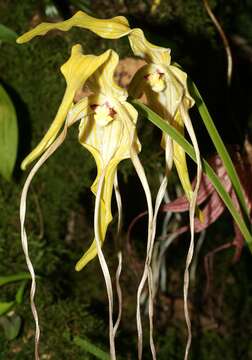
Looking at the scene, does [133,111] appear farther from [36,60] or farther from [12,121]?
[36,60]

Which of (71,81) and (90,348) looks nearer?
(71,81)

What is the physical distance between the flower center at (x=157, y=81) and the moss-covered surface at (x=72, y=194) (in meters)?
0.55

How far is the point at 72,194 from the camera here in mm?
1521

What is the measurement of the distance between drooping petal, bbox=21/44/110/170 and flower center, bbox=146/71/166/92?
14cm

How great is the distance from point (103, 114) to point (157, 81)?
0.09 metres

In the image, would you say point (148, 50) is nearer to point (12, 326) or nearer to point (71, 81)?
point (71, 81)

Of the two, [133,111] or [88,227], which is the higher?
[133,111]

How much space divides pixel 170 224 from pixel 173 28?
0.63 m

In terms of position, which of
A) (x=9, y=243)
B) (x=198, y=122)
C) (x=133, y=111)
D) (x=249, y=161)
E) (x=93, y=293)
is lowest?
(x=93, y=293)

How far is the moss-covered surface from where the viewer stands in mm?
1331

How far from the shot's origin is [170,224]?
184 cm

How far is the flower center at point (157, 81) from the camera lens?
0.78m

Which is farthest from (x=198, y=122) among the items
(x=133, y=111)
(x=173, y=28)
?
(x=133, y=111)

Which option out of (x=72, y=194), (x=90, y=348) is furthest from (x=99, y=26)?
(x=72, y=194)
